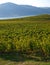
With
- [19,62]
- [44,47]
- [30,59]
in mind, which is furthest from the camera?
[44,47]

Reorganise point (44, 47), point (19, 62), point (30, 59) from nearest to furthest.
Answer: point (19, 62) < point (30, 59) < point (44, 47)

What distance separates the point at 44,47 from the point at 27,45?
1.82 metres

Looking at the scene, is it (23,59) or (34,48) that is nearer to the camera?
(23,59)

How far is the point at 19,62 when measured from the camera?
16.5 meters

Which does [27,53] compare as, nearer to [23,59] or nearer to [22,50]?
[22,50]

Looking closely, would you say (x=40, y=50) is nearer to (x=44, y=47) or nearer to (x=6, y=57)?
(x=44, y=47)

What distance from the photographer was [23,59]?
1764cm

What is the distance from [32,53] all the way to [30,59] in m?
2.08

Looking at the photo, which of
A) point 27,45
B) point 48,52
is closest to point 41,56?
point 48,52

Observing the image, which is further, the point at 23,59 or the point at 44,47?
the point at 44,47

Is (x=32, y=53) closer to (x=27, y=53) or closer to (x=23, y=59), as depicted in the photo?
(x=27, y=53)

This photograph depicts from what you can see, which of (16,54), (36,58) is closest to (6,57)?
(16,54)

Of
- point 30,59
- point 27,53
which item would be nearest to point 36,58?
point 30,59

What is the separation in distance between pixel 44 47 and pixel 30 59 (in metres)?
2.13
